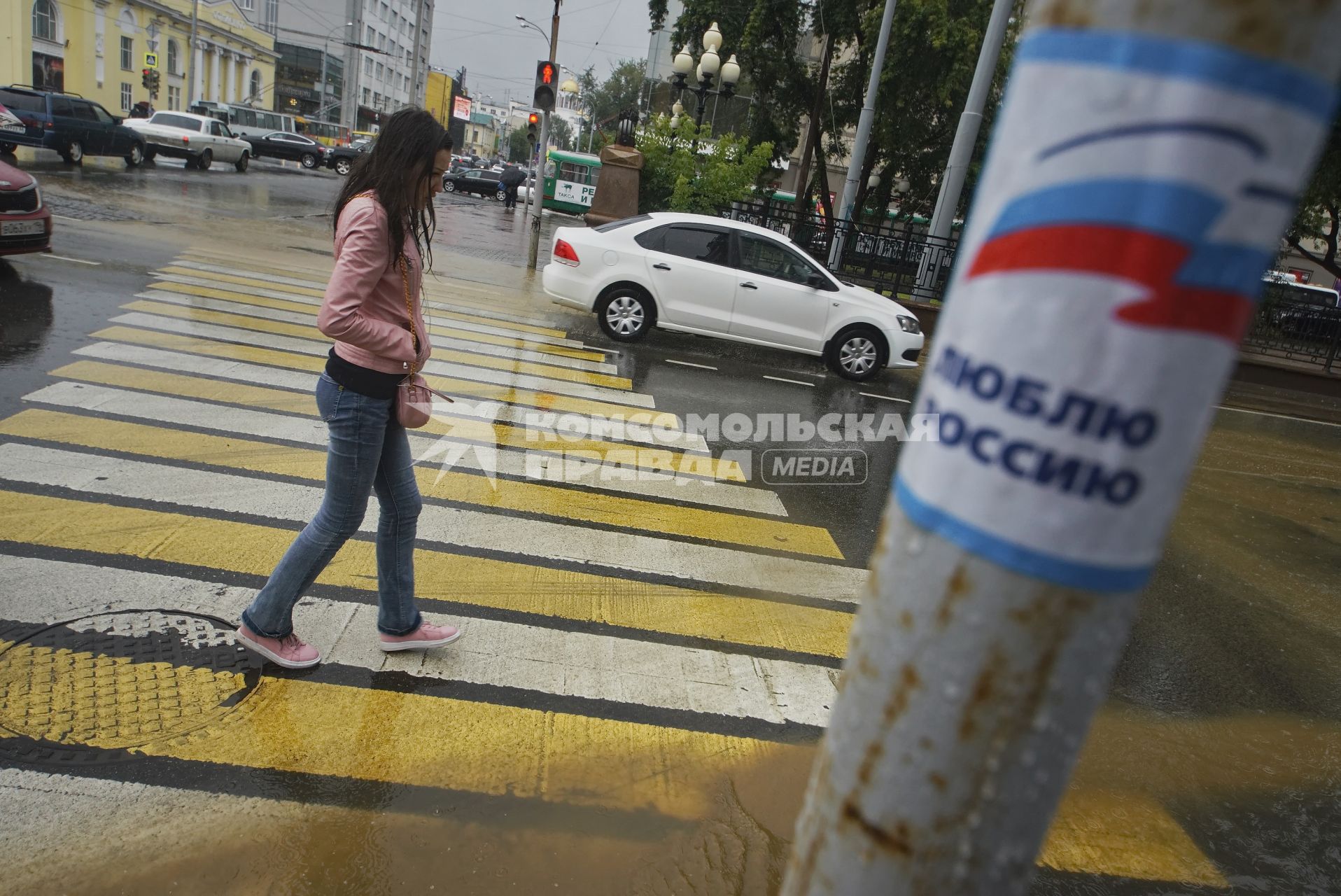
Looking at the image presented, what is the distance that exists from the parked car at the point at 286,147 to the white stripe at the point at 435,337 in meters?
33.9

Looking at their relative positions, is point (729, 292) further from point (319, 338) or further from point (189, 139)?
point (189, 139)

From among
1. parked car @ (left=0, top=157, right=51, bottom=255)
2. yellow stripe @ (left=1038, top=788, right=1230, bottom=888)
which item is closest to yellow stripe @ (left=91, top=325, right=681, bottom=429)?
parked car @ (left=0, top=157, right=51, bottom=255)

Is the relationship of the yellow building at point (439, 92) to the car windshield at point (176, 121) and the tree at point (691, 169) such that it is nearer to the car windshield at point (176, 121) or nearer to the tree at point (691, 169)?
the car windshield at point (176, 121)

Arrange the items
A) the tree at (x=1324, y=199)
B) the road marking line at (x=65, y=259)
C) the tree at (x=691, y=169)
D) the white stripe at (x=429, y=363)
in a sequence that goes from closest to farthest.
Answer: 1. the white stripe at (x=429, y=363)
2. the road marking line at (x=65, y=259)
3. the tree at (x=691, y=169)
4. the tree at (x=1324, y=199)

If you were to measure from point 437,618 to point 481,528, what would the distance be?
1125 millimetres

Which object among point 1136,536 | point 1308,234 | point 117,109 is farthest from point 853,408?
point 117,109

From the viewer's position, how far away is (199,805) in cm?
282

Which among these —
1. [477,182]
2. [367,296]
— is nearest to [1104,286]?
[367,296]

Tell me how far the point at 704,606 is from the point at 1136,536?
3.81 metres

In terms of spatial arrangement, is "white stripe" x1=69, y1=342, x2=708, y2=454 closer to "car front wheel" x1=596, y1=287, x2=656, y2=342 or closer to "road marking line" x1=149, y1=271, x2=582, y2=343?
"road marking line" x1=149, y1=271, x2=582, y2=343

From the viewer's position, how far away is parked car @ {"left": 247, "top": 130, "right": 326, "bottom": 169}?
39.0 metres

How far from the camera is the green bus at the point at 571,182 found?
37875 millimetres

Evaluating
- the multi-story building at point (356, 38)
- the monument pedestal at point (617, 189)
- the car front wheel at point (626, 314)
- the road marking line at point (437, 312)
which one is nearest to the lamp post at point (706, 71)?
the monument pedestal at point (617, 189)

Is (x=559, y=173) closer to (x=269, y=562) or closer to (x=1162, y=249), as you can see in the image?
(x=269, y=562)
